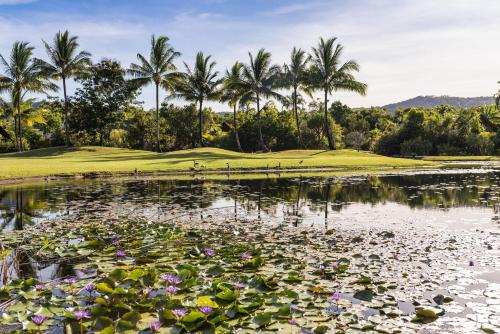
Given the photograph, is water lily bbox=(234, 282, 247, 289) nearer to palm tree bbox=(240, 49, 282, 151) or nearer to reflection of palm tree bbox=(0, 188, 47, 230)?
reflection of palm tree bbox=(0, 188, 47, 230)

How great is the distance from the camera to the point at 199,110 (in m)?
60.3

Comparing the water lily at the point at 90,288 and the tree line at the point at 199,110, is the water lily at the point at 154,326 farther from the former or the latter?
the tree line at the point at 199,110

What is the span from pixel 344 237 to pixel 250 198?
8.48 metres

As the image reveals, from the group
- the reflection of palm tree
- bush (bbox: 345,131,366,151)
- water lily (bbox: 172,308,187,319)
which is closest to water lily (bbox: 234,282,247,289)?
water lily (bbox: 172,308,187,319)

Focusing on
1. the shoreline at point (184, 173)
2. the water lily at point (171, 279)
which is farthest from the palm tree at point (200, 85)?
the water lily at point (171, 279)

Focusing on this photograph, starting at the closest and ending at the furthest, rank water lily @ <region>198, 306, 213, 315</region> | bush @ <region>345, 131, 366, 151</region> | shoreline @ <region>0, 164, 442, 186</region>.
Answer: water lily @ <region>198, 306, 213, 315</region> < shoreline @ <region>0, 164, 442, 186</region> < bush @ <region>345, 131, 366, 151</region>

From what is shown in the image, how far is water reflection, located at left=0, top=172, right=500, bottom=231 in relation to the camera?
1522 cm

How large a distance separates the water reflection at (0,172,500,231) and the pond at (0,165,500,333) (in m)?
0.05

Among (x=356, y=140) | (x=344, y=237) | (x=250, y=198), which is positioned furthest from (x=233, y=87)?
(x=344, y=237)

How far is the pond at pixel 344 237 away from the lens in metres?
5.79

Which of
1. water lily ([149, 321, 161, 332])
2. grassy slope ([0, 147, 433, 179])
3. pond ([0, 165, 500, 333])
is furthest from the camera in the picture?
grassy slope ([0, 147, 433, 179])

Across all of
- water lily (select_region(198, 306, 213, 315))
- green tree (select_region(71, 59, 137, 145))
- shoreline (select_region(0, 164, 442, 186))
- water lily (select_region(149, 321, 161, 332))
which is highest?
green tree (select_region(71, 59, 137, 145))

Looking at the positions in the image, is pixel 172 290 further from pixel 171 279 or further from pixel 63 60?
pixel 63 60

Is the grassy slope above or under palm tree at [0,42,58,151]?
under
